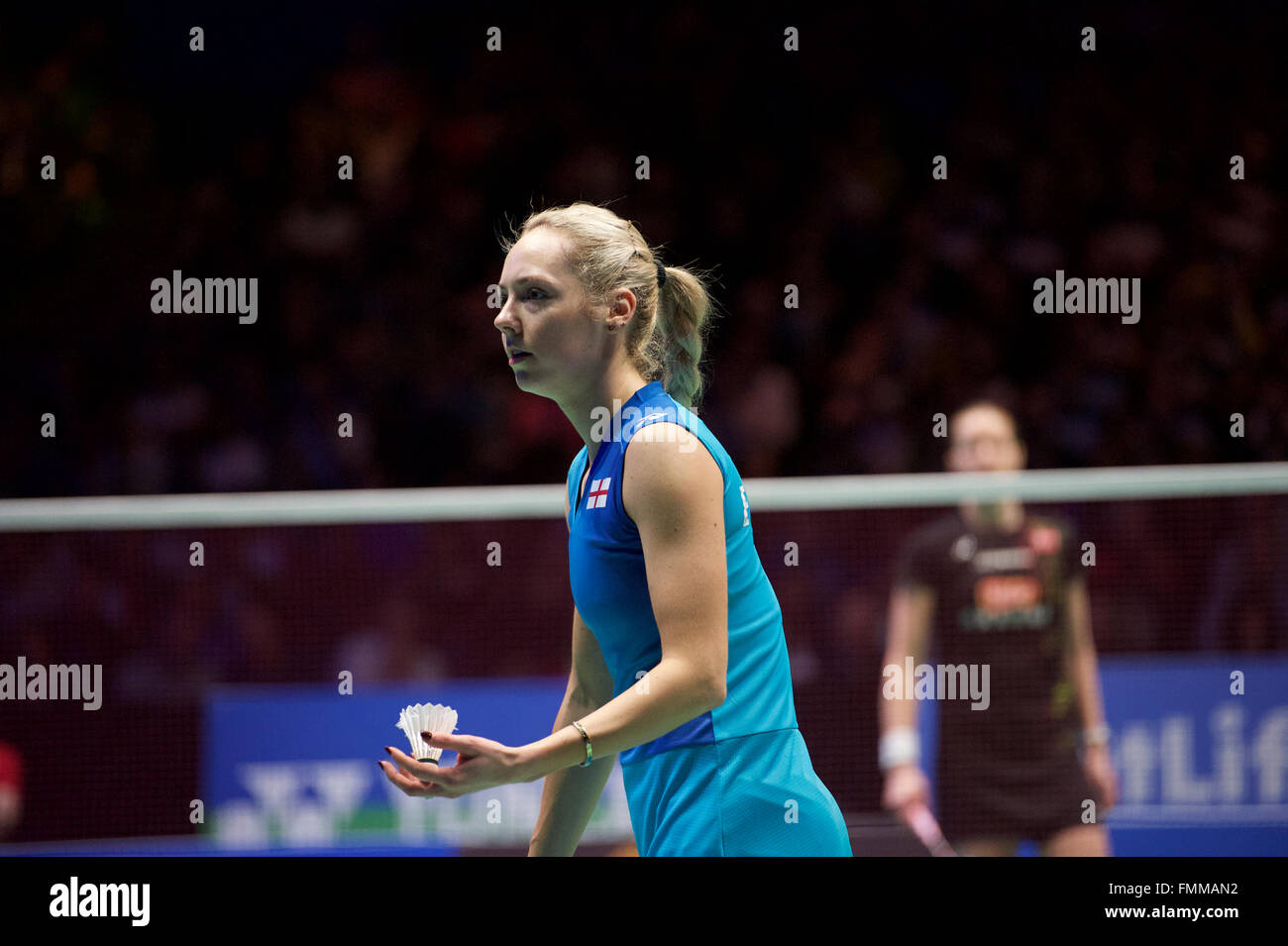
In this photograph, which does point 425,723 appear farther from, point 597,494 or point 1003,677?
point 1003,677

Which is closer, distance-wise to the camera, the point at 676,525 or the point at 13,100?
the point at 676,525

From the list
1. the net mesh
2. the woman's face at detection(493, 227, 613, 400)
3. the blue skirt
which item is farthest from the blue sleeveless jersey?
the net mesh

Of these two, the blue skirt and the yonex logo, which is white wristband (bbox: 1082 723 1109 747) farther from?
the yonex logo

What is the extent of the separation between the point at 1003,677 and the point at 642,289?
Result: 8.95 ft

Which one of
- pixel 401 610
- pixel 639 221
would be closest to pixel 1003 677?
pixel 401 610

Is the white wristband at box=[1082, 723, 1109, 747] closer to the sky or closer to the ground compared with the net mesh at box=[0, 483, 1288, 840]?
closer to the ground

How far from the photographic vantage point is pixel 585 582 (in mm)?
2449

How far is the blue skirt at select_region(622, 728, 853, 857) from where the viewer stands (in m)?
2.38

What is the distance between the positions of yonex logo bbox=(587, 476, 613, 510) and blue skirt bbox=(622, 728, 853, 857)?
438 mm

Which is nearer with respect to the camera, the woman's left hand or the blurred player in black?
the woman's left hand

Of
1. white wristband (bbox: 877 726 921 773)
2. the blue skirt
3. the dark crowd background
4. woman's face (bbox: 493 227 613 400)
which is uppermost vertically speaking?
the dark crowd background
